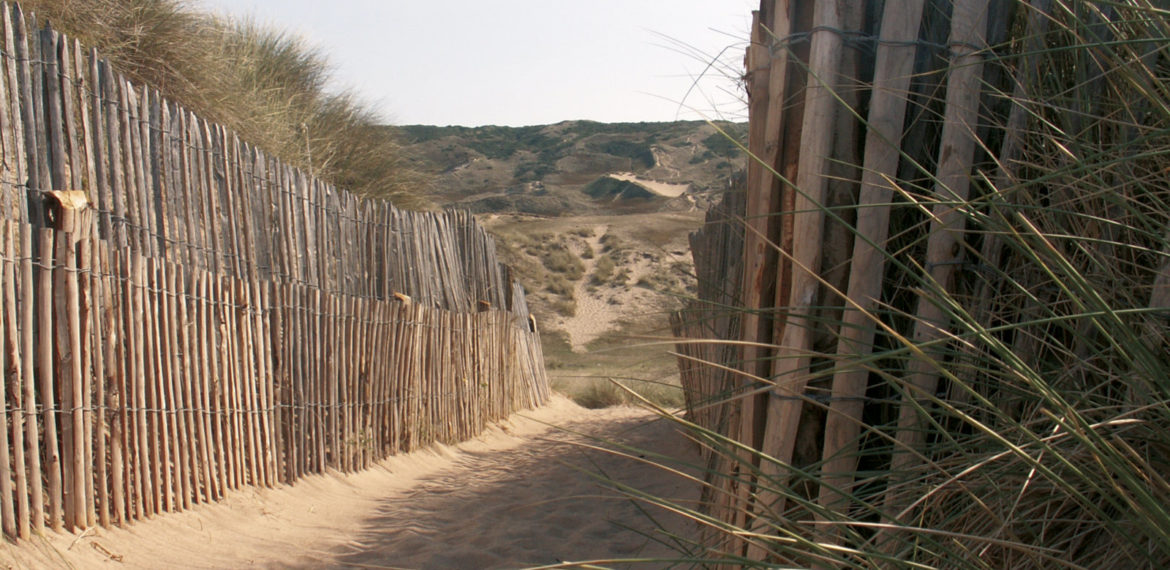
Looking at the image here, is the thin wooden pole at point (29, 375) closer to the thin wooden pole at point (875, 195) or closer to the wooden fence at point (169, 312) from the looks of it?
the wooden fence at point (169, 312)

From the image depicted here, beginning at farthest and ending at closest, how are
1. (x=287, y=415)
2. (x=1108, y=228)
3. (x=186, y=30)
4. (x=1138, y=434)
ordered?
(x=186, y=30)
(x=287, y=415)
(x=1108, y=228)
(x=1138, y=434)

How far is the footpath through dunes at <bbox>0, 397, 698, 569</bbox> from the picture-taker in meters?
3.92

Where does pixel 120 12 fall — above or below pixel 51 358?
above

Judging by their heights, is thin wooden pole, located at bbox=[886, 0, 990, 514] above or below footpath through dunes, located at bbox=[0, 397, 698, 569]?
above

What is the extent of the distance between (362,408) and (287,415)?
95 cm

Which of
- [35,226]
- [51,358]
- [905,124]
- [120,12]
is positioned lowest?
[51,358]

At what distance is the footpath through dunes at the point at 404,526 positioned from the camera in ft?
12.8

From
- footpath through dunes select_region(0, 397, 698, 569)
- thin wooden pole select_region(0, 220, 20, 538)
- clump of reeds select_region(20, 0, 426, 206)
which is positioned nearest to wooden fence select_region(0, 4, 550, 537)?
thin wooden pole select_region(0, 220, 20, 538)

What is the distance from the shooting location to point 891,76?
2.31 m

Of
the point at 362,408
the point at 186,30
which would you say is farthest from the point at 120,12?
the point at 362,408

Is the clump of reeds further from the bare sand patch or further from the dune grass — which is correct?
the bare sand patch

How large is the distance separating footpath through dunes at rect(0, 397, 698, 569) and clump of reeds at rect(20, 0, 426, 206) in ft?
7.79

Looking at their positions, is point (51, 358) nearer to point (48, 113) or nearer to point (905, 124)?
point (48, 113)

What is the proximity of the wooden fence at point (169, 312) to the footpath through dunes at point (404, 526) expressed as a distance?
12 centimetres
